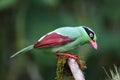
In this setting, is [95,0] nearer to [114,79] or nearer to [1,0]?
[1,0]

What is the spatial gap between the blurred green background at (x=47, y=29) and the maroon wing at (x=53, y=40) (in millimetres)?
2761

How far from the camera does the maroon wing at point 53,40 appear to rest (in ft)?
10.6

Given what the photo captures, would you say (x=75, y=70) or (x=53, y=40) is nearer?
(x=75, y=70)

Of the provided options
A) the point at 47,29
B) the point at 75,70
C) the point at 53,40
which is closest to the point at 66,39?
the point at 53,40

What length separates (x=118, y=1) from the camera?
22.0ft

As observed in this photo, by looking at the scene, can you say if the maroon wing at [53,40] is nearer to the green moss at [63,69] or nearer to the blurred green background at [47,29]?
the green moss at [63,69]

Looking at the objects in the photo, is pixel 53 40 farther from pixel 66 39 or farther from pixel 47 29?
pixel 47 29

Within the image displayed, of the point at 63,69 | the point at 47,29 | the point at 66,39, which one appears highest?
the point at 66,39

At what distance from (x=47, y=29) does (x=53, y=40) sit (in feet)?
9.47

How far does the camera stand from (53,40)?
328 centimetres

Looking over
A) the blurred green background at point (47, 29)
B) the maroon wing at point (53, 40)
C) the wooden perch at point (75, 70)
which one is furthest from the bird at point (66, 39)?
the blurred green background at point (47, 29)

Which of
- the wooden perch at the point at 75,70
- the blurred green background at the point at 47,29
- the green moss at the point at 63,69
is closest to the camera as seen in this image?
the wooden perch at the point at 75,70

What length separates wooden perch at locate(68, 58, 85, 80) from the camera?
9.56ft

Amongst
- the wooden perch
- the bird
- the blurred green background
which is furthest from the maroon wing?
the blurred green background
